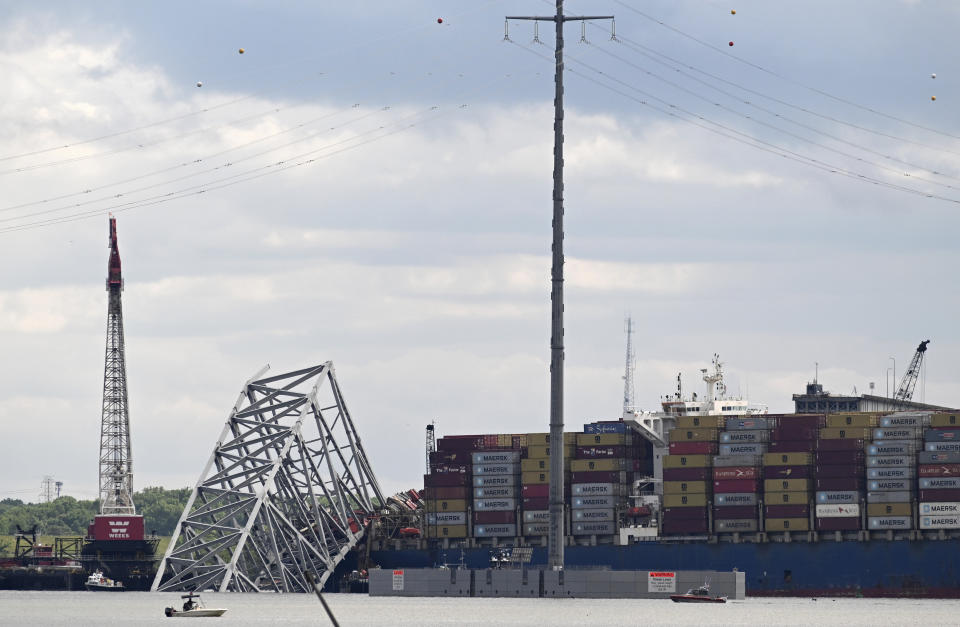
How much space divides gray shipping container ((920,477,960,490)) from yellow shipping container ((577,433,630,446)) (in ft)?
105

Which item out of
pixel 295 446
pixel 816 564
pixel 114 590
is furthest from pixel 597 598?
pixel 114 590

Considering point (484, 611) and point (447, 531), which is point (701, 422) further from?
point (484, 611)

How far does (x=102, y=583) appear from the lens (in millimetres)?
195500

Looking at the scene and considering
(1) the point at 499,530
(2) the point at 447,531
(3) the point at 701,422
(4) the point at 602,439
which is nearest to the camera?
(3) the point at 701,422

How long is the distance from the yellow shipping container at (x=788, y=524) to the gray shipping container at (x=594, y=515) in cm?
1740

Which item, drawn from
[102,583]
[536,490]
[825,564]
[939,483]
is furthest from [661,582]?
[102,583]

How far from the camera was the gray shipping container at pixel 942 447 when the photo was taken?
6752 inches

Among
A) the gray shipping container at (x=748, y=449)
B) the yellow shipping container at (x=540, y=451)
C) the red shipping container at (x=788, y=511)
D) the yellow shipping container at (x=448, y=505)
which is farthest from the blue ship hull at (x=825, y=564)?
the yellow shipping container at (x=448, y=505)

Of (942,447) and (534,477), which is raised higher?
(942,447)

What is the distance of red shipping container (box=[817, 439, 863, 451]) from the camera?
6791 inches

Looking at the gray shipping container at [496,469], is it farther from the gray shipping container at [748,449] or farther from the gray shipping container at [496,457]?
the gray shipping container at [748,449]

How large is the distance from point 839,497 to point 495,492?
36.6m

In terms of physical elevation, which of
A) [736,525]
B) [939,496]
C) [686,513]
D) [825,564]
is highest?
[939,496]

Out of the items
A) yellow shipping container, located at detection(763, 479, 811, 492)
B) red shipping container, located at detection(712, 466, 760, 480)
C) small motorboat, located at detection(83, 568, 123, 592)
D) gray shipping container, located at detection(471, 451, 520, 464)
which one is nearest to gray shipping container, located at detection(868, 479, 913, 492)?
yellow shipping container, located at detection(763, 479, 811, 492)
